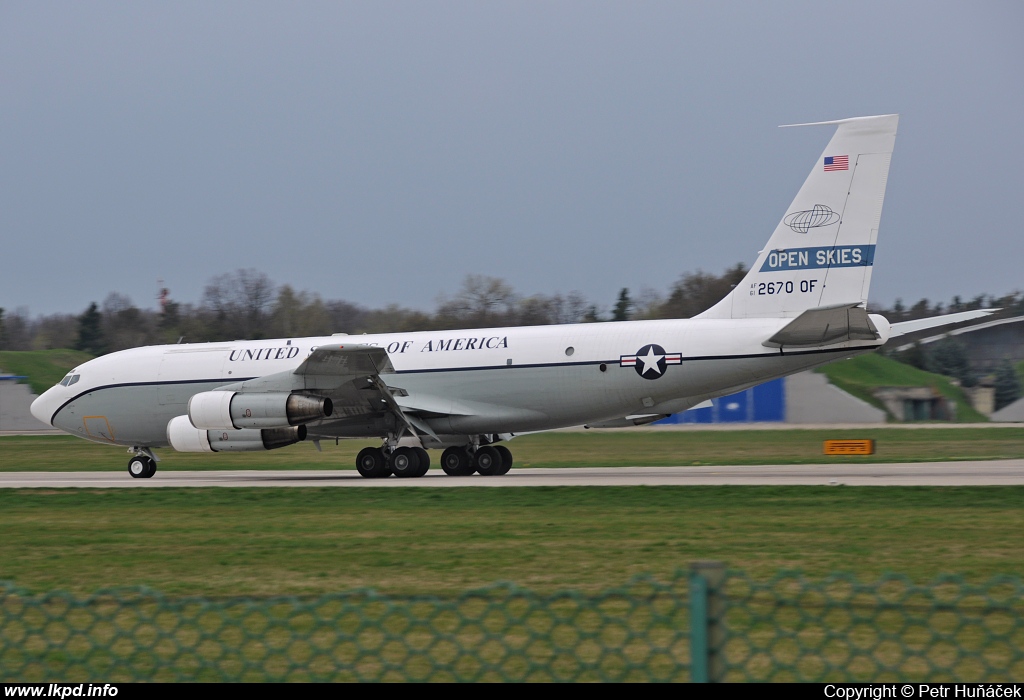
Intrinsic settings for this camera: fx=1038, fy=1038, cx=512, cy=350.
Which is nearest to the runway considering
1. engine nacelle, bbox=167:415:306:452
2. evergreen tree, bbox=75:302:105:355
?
engine nacelle, bbox=167:415:306:452

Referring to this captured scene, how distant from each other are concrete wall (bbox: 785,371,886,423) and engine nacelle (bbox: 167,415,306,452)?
39.5m

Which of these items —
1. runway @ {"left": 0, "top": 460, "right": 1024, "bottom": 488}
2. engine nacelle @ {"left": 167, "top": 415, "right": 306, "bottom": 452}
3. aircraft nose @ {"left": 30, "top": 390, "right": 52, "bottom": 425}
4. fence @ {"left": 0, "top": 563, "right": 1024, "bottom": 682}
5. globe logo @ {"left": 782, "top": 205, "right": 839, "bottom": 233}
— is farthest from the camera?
aircraft nose @ {"left": 30, "top": 390, "right": 52, "bottom": 425}

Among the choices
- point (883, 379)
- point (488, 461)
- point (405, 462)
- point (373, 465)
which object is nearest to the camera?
point (405, 462)

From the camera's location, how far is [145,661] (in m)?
6.95

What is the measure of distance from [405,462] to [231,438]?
414cm

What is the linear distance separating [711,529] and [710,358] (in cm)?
867

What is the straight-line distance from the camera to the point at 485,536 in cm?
1373

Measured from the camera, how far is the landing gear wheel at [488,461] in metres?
25.5

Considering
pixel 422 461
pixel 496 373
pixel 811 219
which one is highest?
pixel 811 219

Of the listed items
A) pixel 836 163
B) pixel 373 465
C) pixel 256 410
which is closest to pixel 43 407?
pixel 256 410

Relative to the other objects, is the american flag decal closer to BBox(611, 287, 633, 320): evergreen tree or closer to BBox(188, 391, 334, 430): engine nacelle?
BBox(188, 391, 334, 430): engine nacelle

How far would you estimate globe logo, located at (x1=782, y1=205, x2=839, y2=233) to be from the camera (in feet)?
70.5

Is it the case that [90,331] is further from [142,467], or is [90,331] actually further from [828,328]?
[828,328]
